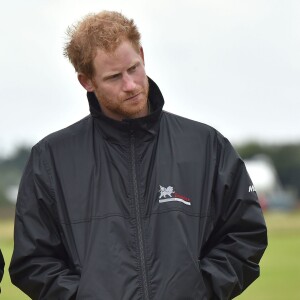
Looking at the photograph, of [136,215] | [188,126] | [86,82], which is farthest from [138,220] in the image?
[86,82]

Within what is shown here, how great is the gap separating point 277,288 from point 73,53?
14.9m

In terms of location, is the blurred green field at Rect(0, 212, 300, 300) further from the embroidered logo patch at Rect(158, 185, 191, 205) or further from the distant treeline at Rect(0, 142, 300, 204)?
the distant treeline at Rect(0, 142, 300, 204)

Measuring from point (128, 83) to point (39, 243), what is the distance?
0.95m

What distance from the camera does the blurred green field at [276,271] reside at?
61.8 feet

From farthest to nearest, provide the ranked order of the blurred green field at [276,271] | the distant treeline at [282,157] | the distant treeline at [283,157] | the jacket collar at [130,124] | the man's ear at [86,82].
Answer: the distant treeline at [283,157], the distant treeline at [282,157], the blurred green field at [276,271], the man's ear at [86,82], the jacket collar at [130,124]

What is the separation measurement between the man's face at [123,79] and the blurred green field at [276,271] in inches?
459

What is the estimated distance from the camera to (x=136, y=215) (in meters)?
5.89

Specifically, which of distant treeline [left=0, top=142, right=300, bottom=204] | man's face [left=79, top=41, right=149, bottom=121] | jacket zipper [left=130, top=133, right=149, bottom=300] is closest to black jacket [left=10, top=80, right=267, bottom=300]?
jacket zipper [left=130, top=133, right=149, bottom=300]

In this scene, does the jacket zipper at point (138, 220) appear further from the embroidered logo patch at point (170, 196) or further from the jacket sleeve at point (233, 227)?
the jacket sleeve at point (233, 227)

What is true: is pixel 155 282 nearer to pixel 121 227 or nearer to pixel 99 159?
pixel 121 227

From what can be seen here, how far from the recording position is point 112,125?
6031 mm

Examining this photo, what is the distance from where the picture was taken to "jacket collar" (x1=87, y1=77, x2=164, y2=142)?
600 centimetres

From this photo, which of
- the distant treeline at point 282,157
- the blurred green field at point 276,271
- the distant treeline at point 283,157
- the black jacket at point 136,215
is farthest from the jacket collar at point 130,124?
the distant treeline at point 283,157

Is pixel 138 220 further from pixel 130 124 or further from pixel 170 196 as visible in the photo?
pixel 130 124
